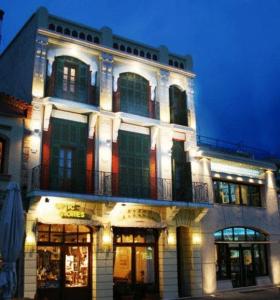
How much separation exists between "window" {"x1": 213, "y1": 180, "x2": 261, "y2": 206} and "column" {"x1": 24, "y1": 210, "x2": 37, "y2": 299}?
10052 millimetres

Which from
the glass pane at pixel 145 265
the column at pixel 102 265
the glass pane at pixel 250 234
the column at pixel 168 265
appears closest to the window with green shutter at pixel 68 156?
the column at pixel 102 265

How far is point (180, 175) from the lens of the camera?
20812mm

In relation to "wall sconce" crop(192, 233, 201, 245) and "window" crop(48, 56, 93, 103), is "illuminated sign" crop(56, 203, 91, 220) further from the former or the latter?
"wall sconce" crop(192, 233, 201, 245)

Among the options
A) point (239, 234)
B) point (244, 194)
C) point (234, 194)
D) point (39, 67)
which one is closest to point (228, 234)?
point (239, 234)

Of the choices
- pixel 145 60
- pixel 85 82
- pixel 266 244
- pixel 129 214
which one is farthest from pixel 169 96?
pixel 266 244

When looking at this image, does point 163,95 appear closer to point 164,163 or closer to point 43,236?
point 164,163

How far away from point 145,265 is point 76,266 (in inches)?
130

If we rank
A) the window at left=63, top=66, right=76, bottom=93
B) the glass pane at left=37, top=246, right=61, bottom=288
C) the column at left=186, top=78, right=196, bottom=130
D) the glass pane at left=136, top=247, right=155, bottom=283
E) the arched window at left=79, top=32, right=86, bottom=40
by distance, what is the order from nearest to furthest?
the glass pane at left=37, top=246, right=61, bottom=288 → the window at left=63, top=66, right=76, bottom=93 → the glass pane at left=136, top=247, right=155, bottom=283 → the arched window at left=79, top=32, right=86, bottom=40 → the column at left=186, top=78, right=196, bottom=130

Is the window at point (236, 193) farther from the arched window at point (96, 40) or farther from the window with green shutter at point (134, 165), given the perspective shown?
the arched window at point (96, 40)

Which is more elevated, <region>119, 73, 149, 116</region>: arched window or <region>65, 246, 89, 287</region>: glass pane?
<region>119, 73, 149, 116</region>: arched window

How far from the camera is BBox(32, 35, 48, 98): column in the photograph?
17.7 metres

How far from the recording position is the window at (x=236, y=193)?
22562 mm

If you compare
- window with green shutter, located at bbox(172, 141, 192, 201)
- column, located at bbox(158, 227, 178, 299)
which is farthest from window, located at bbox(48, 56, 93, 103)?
column, located at bbox(158, 227, 178, 299)

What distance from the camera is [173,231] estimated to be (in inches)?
773
